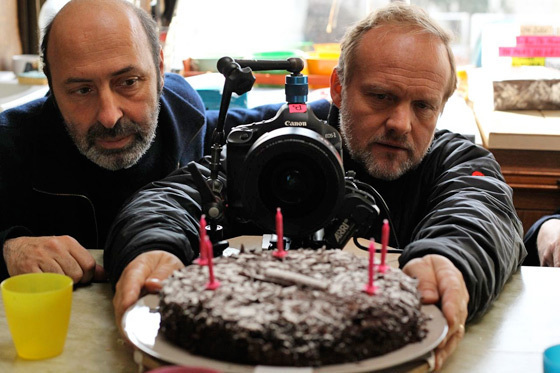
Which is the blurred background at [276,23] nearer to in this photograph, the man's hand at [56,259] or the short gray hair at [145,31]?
the short gray hair at [145,31]

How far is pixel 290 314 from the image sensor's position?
A: 83 cm

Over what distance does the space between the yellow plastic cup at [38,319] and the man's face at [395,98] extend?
0.81 meters

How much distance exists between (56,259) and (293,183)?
48 cm

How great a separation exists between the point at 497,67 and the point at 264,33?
116cm

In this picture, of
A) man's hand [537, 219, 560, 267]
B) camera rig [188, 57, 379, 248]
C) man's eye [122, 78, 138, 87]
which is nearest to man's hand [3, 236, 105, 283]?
camera rig [188, 57, 379, 248]

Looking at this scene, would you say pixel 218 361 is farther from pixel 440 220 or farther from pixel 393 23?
pixel 393 23

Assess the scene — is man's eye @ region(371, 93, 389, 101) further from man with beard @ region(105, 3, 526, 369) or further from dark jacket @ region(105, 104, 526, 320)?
dark jacket @ region(105, 104, 526, 320)

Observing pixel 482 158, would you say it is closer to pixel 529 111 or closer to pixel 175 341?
pixel 175 341

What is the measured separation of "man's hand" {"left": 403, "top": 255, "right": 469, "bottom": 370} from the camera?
0.94 metres

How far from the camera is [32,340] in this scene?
95 cm

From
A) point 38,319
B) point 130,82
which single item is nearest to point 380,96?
point 130,82

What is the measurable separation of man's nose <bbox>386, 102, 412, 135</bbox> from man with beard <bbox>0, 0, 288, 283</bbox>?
1.84 ft

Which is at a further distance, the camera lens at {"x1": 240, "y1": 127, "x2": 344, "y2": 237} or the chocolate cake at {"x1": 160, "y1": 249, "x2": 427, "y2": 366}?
the camera lens at {"x1": 240, "y1": 127, "x2": 344, "y2": 237}

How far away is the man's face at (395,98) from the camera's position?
5.03 feet
